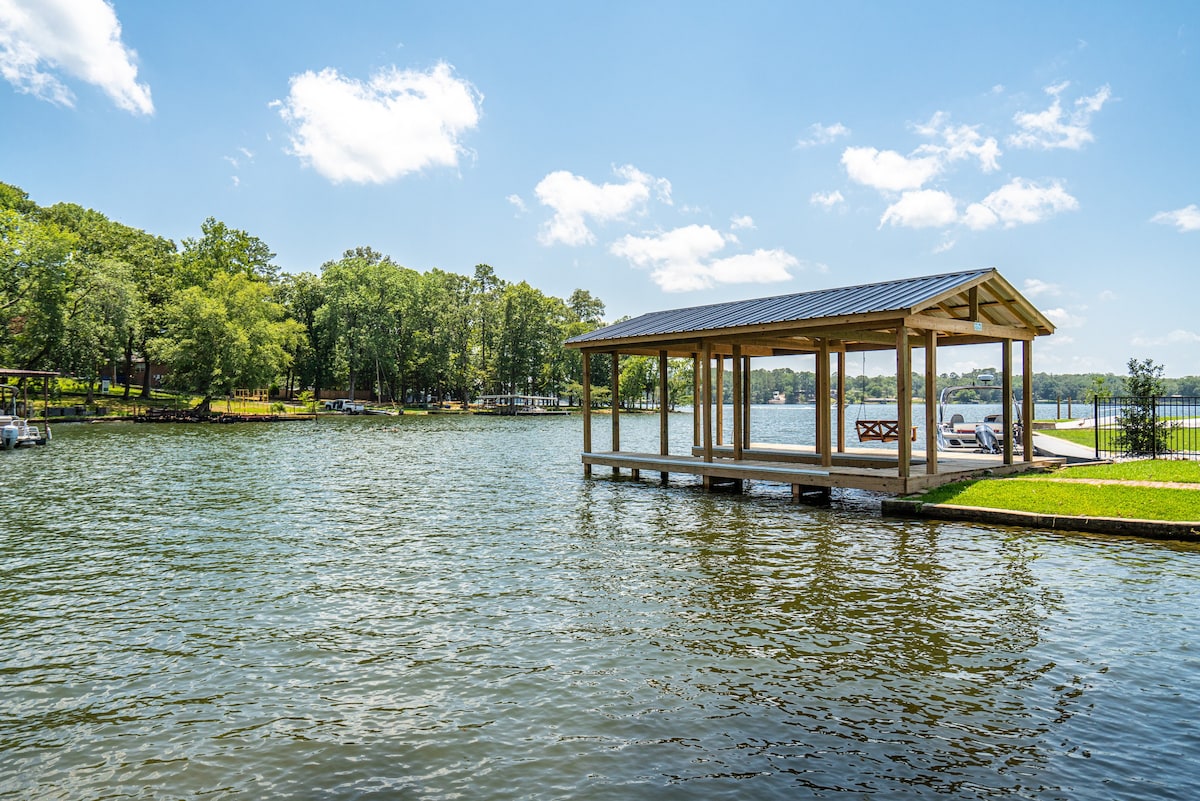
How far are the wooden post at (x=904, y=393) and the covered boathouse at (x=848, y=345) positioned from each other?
3cm

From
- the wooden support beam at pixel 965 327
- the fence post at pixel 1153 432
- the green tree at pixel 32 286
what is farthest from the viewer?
the green tree at pixel 32 286

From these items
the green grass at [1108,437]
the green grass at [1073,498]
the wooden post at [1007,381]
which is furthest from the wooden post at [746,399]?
the green grass at [1108,437]

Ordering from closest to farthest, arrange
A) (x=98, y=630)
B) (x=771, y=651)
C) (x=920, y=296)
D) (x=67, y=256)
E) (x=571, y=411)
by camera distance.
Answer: (x=771, y=651) < (x=98, y=630) < (x=920, y=296) < (x=67, y=256) < (x=571, y=411)

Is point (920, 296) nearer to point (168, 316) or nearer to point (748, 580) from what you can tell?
point (748, 580)

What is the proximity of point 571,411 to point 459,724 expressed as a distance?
97.8 m

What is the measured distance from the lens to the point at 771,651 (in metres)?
7.64

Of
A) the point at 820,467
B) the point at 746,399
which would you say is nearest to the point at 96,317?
the point at 746,399

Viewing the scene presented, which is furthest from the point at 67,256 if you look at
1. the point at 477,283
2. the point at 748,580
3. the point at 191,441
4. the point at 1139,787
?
the point at 1139,787

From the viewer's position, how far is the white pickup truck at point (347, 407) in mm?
80125

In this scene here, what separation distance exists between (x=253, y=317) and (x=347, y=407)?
1711 centimetres

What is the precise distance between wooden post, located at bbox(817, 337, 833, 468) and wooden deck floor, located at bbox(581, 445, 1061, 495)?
41 cm

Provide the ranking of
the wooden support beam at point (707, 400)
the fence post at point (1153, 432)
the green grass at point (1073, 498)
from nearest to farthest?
1. the green grass at point (1073, 498)
2. the fence post at point (1153, 432)
3. the wooden support beam at point (707, 400)

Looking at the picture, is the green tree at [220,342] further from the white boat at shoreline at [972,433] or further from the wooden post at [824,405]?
the white boat at shoreline at [972,433]

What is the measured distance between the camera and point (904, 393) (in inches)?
604
